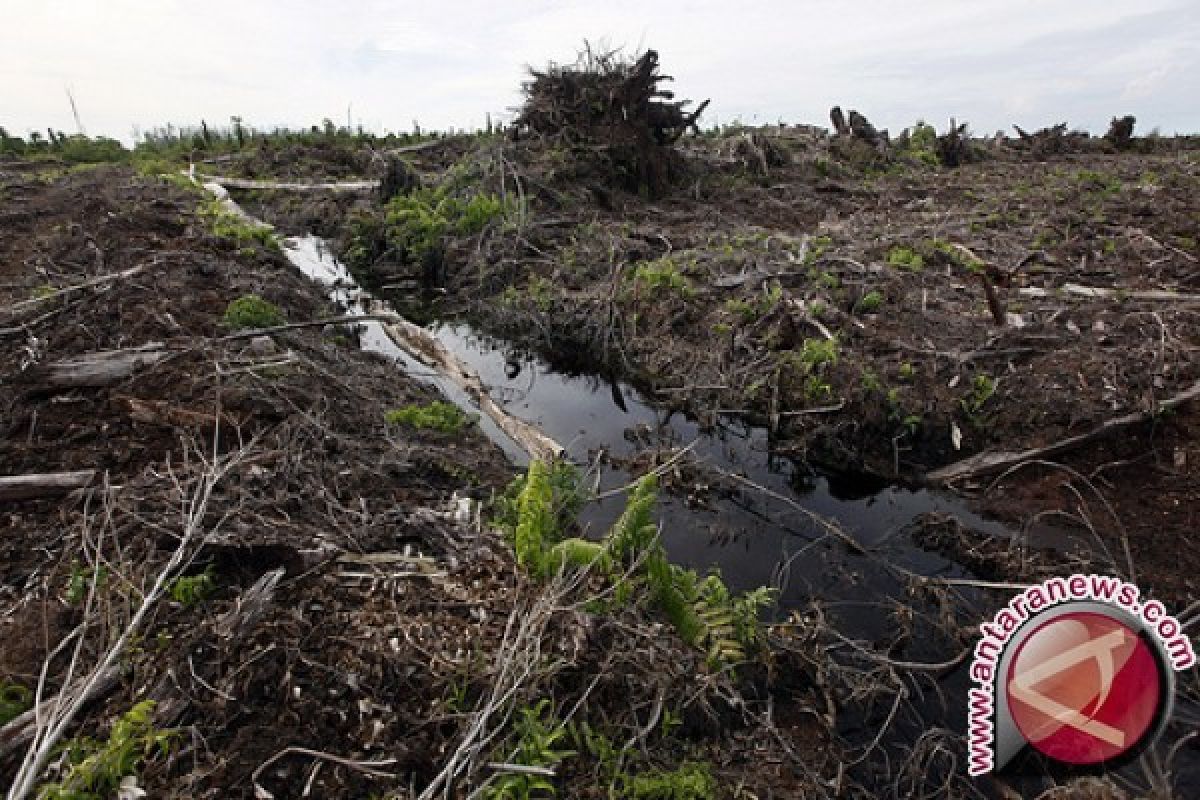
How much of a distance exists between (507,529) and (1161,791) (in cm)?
324

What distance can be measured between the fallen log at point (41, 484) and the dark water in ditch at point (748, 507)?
337cm

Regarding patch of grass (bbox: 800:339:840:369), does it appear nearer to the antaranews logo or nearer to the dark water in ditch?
the dark water in ditch

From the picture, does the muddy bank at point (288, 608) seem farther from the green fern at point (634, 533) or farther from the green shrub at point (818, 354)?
the green shrub at point (818, 354)

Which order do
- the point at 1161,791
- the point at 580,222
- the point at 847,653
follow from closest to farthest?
the point at 1161,791, the point at 847,653, the point at 580,222

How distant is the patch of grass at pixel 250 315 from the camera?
6.54 meters

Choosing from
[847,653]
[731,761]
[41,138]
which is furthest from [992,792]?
[41,138]

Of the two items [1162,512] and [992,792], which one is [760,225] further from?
[992,792]

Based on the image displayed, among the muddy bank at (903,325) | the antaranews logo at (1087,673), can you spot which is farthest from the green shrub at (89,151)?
the antaranews logo at (1087,673)

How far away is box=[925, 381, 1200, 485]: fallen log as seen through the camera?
522cm

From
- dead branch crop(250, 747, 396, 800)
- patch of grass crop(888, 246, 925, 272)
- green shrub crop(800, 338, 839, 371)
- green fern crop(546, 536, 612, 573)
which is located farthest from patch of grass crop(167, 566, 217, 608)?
patch of grass crop(888, 246, 925, 272)

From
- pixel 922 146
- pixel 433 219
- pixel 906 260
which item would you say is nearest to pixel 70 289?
pixel 433 219

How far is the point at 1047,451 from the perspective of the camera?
209 inches

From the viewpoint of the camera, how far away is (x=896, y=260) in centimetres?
885

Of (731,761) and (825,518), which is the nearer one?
(731,761)
